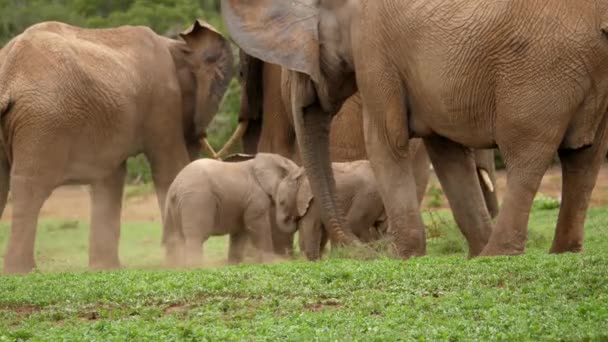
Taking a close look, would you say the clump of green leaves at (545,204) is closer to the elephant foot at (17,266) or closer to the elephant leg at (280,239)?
the elephant leg at (280,239)

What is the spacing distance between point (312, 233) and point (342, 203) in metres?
0.40

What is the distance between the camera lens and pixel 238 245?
1379 centimetres

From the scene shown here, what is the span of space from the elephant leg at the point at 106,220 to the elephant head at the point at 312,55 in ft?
9.40

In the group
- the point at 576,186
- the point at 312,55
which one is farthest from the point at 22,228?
the point at 576,186

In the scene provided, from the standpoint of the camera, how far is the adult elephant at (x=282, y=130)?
570 inches

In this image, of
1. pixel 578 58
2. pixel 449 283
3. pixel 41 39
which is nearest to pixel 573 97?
pixel 578 58

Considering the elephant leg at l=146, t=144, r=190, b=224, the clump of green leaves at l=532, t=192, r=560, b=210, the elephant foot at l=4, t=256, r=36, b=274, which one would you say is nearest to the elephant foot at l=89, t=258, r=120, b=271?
the elephant leg at l=146, t=144, r=190, b=224

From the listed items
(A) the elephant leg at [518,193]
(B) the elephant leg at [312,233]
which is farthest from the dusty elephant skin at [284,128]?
(A) the elephant leg at [518,193]

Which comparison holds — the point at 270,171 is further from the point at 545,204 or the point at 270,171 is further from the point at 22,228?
the point at 545,204

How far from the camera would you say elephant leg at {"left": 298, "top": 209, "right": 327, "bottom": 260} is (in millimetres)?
13148

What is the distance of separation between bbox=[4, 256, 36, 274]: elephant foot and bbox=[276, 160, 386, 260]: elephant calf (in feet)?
6.98

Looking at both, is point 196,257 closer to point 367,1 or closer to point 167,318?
point 367,1

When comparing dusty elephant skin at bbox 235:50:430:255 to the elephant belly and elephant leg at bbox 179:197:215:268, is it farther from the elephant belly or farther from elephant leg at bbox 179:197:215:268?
the elephant belly

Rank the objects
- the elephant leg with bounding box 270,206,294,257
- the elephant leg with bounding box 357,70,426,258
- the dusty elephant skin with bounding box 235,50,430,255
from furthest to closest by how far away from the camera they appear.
Answer: the dusty elephant skin with bounding box 235,50,430,255 → the elephant leg with bounding box 270,206,294,257 → the elephant leg with bounding box 357,70,426,258
